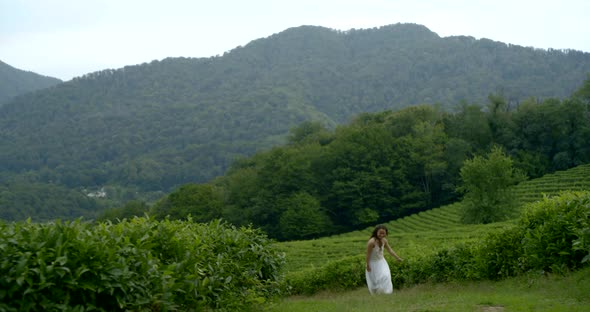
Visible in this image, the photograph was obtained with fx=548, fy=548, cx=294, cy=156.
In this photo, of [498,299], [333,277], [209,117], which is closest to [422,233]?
[333,277]

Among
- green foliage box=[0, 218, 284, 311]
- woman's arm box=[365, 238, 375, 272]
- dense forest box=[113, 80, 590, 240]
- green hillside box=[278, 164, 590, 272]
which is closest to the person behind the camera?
green foliage box=[0, 218, 284, 311]

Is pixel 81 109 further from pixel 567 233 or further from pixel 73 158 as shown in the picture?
pixel 567 233

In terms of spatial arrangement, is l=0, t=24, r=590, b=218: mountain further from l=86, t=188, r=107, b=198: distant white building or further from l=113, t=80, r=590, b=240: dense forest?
l=113, t=80, r=590, b=240: dense forest

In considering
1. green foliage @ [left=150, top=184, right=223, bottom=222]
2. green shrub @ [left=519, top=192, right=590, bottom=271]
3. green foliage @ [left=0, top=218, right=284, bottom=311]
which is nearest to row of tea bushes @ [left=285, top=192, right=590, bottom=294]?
green shrub @ [left=519, top=192, right=590, bottom=271]

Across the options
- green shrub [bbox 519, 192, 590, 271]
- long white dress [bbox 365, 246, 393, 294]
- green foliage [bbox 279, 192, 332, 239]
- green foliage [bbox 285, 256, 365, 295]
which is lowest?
green foliage [bbox 279, 192, 332, 239]

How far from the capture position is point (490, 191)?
3988cm

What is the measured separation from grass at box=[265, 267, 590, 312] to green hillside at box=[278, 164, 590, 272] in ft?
11.4

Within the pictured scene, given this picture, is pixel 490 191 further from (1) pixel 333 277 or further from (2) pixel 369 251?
(2) pixel 369 251

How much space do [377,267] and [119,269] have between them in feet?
22.9

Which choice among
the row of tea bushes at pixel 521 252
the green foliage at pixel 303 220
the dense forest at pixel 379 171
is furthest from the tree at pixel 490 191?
the row of tea bushes at pixel 521 252

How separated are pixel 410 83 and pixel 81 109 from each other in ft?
376

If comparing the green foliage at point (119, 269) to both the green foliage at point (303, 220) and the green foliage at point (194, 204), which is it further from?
the green foliage at point (194, 204)

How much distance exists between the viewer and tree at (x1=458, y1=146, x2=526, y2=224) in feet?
129

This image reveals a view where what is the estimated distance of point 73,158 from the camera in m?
157
